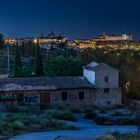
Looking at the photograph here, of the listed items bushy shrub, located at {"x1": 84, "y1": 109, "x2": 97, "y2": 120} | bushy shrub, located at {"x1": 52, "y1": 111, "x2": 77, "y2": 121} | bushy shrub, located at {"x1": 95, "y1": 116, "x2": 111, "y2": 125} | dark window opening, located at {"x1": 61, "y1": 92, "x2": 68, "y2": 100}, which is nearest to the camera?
bushy shrub, located at {"x1": 95, "y1": 116, "x2": 111, "y2": 125}

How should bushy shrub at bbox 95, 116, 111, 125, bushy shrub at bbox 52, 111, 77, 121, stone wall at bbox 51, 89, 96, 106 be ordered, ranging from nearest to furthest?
bushy shrub at bbox 95, 116, 111, 125 → bushy shrub at bbox 52, 111, 77, 121 → stone wall at bbox 51, 89, 96, 106

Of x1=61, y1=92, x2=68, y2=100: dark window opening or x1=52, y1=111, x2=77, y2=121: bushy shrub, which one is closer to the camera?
x1=52, y1=111, x2=77, y2=121: bushy shrub

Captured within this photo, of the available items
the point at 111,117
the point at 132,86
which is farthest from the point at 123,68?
the point at 111,117

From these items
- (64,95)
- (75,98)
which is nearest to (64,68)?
(75,98)

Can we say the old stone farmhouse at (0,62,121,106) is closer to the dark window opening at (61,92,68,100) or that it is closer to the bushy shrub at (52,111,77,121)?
the dark window opening at (61,92,68,100)

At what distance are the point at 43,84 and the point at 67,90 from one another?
3075 millimetres

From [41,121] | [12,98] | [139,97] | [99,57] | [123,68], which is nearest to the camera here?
[41,121]

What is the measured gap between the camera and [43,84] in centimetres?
5616

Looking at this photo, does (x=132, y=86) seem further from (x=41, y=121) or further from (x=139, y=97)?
(x=41, y=121)

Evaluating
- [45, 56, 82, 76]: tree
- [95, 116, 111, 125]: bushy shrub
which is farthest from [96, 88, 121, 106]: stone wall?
[45, 56, 82, 76]: tree

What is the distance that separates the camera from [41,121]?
1447 inches

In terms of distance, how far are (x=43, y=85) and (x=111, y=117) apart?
11578 millimetres

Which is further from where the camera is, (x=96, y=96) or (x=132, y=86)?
(x=132, y=86)

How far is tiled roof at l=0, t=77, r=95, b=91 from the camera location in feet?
180
